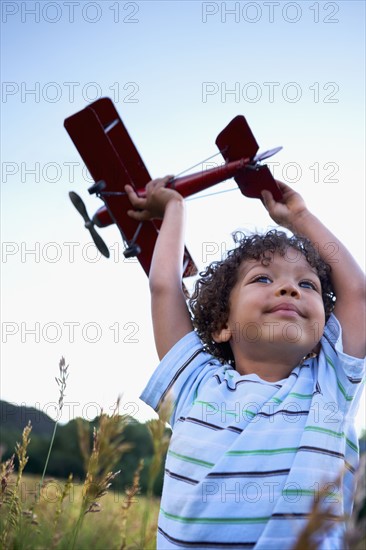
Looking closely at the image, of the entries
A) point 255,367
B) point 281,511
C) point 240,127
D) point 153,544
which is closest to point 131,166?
point 240,127

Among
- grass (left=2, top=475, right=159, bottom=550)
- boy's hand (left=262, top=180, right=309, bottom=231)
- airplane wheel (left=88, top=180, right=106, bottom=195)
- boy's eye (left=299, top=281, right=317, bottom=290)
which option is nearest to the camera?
grass (left=2, top=475, right=159, bottom=550)

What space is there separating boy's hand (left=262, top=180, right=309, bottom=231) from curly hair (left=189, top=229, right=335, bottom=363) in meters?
0.21

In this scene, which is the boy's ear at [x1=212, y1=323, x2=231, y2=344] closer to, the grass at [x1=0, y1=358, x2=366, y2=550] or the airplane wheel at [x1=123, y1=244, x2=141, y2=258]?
the grass at [x1=0, y1=358, x2=366, y2=550]

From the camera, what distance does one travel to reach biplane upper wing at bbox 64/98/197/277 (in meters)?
4.03

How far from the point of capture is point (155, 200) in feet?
10.7

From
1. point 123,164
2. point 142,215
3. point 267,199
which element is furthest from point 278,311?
point 123,164

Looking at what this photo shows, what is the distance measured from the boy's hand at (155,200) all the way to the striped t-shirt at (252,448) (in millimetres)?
1033

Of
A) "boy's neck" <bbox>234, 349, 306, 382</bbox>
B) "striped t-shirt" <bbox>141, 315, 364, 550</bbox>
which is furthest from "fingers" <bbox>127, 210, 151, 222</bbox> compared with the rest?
"boy's neck" <bbox>234, 349, 306, 382</bbox>

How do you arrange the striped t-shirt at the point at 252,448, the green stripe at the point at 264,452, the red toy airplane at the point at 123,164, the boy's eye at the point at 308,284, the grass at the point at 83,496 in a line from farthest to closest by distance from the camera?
the red toy airplane at the point at 123,164 < the boy's eye at the point at 308,284 < the green stripe at the point at 264,452 < the striped t-shirt at the point at 252,448 < the grass at the point at 83,496

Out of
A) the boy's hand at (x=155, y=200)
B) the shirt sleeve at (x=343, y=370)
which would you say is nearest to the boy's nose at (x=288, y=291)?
the shirt sleeve at (x=343, y=370)

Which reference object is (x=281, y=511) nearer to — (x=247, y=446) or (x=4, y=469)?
(x=247, y=446)

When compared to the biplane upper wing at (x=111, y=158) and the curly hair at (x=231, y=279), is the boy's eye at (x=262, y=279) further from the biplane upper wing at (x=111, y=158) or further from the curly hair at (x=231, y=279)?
the biplane upper wing at (x=111, y=158)

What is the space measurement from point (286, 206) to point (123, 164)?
56.7 inches

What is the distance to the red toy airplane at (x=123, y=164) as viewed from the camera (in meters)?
3.98
